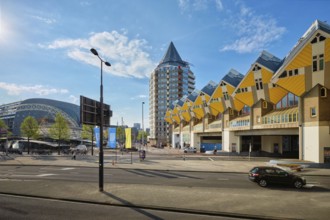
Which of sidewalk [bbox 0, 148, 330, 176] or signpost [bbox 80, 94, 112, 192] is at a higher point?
signpost [bbox 80, 94, 112, 192]

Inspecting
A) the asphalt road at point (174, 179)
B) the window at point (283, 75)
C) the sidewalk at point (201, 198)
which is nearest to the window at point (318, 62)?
the window at point (283, 75)

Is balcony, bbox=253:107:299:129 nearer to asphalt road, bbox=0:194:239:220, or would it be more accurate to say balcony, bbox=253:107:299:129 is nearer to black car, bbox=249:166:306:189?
black car, bbox=249:166:306:189

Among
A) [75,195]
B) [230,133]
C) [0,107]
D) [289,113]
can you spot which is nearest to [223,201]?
[75,195]

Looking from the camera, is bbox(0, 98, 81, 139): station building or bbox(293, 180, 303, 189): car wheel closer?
bbox(293, 180, 303, 189): car wheel

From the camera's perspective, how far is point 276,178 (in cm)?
1889

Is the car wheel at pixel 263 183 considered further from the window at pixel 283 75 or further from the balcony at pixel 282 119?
the window at pixel 283 75

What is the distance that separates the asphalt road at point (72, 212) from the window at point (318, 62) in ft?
96.7

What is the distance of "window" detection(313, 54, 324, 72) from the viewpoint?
32.0m

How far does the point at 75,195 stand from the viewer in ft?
49.7

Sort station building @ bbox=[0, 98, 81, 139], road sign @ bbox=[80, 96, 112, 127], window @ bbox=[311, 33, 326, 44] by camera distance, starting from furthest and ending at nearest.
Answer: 1. station building @ bbox=[0, 98, 81, 139]
2. window @ bbox=[311, 33, 326, 44]
3. road sign @ bbox=[80, 96, 112, 127]

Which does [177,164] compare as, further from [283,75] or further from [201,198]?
[201,198]

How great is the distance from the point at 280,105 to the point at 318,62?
1230 cm

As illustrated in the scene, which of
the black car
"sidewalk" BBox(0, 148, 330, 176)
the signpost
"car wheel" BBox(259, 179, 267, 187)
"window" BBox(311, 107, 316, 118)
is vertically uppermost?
"window" BBox(311, 107, 316, 118)

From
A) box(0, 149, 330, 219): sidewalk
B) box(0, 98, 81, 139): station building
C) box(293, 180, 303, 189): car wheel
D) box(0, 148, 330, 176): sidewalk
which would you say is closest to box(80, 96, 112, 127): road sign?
box(0, 149, 330, 219): sidewalk
